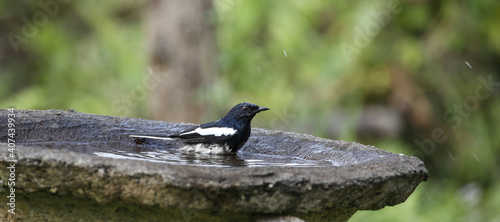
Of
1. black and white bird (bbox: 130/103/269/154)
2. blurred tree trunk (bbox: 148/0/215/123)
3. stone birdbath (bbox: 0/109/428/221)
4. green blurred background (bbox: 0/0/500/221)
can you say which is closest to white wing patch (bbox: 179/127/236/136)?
black and white bird (bbox: 130/103/269/154)

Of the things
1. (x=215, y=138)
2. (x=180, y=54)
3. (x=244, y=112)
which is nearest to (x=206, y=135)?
(x=215, y=138)

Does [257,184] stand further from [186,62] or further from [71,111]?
[186,62]

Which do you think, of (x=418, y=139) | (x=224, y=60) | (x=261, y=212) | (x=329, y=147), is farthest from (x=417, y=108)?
(x=261, y=212)

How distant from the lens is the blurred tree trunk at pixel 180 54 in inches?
235

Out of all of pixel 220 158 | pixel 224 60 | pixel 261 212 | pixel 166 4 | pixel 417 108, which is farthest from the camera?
pixel 417 108

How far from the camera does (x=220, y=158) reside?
9.02ft

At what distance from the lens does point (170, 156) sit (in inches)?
106


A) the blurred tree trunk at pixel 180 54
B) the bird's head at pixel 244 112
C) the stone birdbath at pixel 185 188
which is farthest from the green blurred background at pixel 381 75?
the stone birdbath at pixel 185 188

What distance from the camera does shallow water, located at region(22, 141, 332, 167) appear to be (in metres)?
2.54

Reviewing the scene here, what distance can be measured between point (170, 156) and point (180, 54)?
338 centimetres

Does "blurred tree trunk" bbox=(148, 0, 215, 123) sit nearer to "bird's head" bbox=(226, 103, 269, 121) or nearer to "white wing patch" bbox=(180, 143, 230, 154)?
"bird's head" bbox=(226, 103, 269, 121)

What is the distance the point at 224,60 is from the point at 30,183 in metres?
4.81

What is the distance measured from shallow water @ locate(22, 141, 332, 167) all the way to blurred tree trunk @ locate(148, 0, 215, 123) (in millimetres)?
3068

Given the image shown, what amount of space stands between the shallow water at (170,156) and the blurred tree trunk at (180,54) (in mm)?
3068
